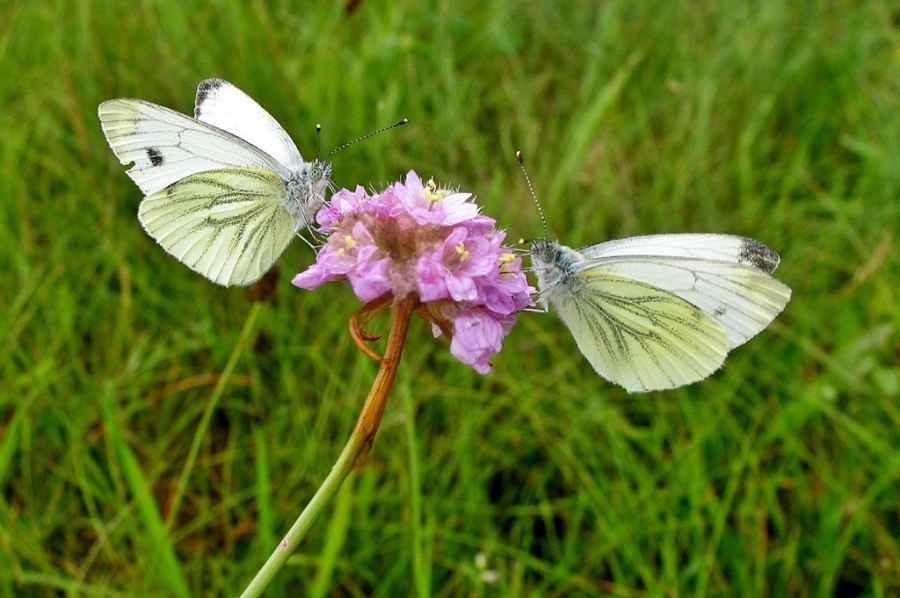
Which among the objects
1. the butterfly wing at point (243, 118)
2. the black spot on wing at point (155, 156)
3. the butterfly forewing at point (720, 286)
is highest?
the butterfly wing at point (243, 118)

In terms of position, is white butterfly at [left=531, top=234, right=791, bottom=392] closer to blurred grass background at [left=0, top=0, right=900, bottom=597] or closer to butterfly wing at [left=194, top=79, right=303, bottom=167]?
blurred grass background at [left=0, top=0, right=900, bottom=597]

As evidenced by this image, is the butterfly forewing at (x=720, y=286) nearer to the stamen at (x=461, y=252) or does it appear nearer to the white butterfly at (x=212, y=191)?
the stamen at (x=461, y=252)

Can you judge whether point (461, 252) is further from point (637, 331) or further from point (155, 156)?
point (155, 156)

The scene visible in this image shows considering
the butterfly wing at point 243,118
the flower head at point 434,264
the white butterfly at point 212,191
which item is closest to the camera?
the flower head at point 434,264

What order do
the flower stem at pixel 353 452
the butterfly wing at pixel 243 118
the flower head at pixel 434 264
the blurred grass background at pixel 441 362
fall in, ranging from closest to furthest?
the flower stem at pixel 353 452 → the flower head at pixel 434 264 → the butterfly wing at pixel 243 118 → the blurred grass background at pixel 441 362

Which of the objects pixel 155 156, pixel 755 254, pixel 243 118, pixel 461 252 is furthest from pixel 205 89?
pixel 755 254

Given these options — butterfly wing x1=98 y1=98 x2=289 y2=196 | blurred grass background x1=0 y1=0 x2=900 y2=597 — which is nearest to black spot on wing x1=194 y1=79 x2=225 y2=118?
butterfly wing x1=98 y1=98 x2=289 y2=196

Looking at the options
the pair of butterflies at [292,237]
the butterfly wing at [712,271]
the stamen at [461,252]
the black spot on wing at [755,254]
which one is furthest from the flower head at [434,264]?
the black spot on wing at [755,254]
